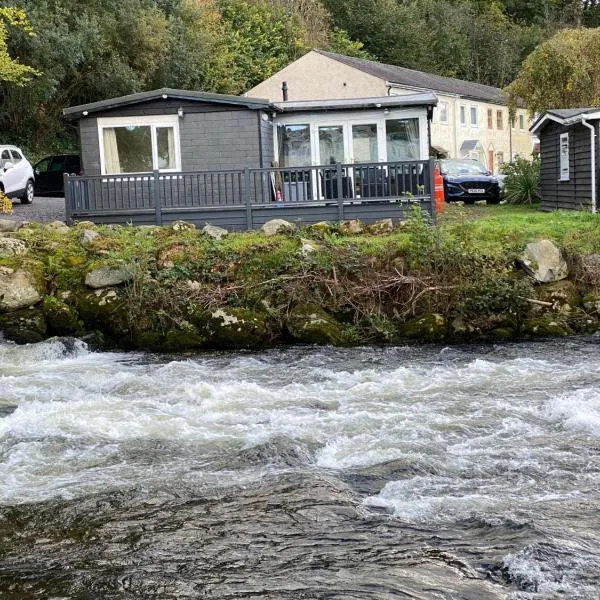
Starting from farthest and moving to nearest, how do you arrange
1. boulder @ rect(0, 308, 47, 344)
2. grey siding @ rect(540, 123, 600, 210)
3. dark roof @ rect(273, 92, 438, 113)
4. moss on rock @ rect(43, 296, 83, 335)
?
grey siding @ rect(540, 123, 600, 210) → dark roof @ rect(273, 92, 438, 113) → moss on rock @ rect(43, 296, 83, 335) → boulder @ rect(0, 308, 47, 344)

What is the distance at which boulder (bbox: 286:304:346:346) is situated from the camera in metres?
15.6

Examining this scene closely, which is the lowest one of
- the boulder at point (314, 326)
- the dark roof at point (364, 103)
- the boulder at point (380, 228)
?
the boulder at point (314, 326)

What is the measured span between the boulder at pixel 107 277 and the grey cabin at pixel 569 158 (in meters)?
12.1

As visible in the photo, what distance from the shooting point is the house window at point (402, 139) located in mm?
23797

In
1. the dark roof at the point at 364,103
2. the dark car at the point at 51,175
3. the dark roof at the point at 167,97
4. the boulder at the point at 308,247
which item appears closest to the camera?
the boulder at the point at 308,247

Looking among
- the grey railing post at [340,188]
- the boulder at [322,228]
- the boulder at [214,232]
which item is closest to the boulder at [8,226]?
the boulder at [214,232]

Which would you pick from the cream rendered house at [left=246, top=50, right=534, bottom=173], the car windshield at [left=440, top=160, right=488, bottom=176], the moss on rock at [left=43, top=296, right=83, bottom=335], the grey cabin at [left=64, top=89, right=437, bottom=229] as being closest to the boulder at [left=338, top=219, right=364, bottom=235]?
the grey cabin at [left=64, top=89, right=437, bottom=229]

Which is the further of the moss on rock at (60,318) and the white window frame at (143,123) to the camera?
the white window frame at (143,123)

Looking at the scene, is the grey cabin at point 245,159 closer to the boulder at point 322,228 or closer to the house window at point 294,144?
the house window at point 294,144

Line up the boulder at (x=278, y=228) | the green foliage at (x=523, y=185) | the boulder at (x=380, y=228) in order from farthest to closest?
the green foliage at (x=523, y=185)
the boulder at (x=380, y=228)
the boulder at (x=278, y=228)

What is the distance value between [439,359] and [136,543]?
802 cm

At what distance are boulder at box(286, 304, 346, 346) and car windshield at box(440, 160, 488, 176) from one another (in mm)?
17057

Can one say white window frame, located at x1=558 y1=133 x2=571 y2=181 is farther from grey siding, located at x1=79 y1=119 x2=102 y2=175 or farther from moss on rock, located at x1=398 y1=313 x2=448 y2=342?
grey siding, located at x1=79 y1=119 x2=102 y2=175

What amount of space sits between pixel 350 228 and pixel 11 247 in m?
6.36
